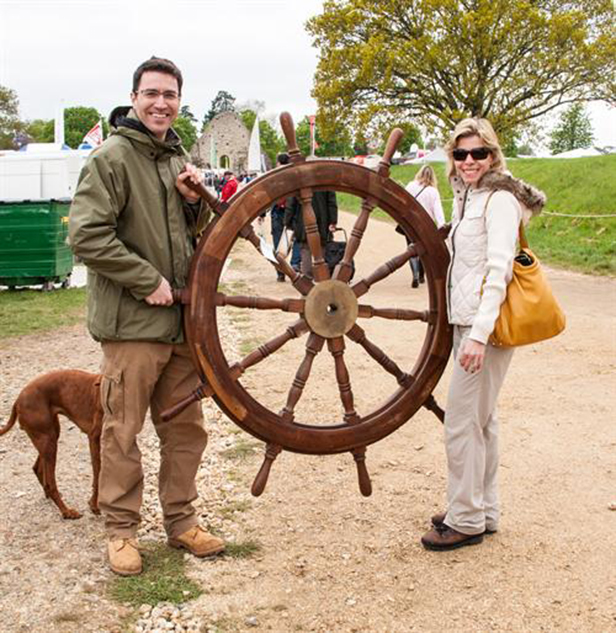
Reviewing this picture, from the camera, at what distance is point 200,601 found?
113 inches

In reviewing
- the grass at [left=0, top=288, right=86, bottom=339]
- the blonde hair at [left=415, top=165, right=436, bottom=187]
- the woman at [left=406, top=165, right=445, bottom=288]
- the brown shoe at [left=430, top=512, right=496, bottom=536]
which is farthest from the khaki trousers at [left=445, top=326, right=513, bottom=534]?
the blonde hair at [left=415, top=165, right=436, bottom=187]

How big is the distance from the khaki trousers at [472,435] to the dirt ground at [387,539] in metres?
0.19

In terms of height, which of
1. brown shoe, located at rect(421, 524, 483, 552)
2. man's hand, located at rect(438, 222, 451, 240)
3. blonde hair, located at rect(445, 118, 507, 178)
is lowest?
brown shoe, located at rect(421, 524, 483, 552)

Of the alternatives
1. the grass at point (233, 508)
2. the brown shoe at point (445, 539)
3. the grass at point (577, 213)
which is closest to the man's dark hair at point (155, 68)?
the grass at point (233, 508)

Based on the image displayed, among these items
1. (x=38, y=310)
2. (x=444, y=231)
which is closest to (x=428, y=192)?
(x=38, y=310)

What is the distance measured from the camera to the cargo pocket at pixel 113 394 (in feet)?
9.84

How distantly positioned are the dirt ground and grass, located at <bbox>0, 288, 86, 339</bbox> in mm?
2416

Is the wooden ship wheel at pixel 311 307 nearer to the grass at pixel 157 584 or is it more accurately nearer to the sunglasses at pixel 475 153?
the sunglasses at pixel 475 153

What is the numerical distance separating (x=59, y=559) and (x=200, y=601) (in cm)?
69

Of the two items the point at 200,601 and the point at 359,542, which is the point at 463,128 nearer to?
the point at 359,542

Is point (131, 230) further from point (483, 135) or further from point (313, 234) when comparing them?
point (483, 135)

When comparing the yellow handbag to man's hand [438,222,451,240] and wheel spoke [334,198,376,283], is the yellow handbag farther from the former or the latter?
wheel spoke [334,198,376,283]

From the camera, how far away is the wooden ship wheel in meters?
2.82

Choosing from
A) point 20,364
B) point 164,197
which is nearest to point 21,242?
point 20,364
